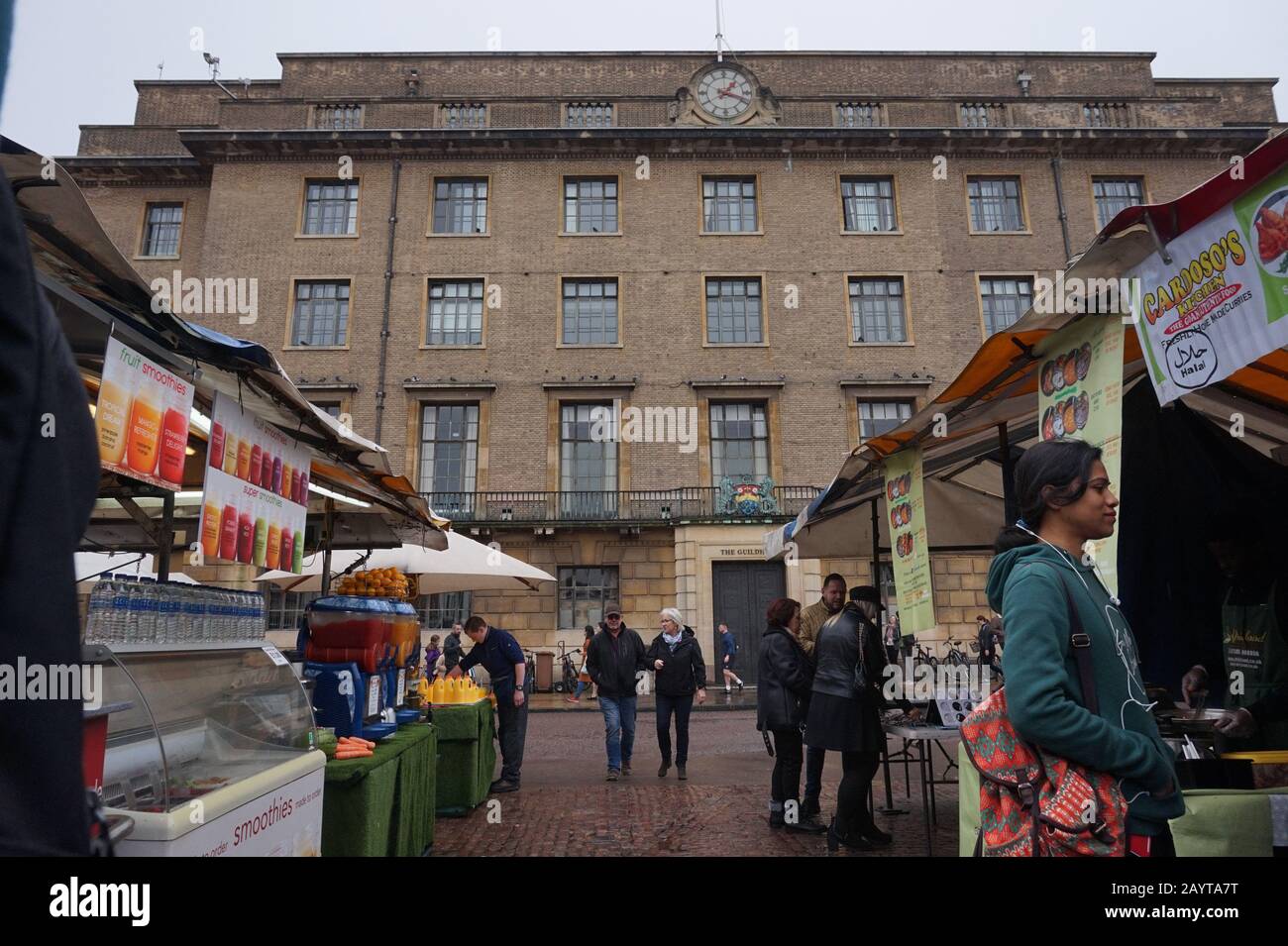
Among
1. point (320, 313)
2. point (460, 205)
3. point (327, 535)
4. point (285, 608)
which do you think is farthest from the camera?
point (460, 205)

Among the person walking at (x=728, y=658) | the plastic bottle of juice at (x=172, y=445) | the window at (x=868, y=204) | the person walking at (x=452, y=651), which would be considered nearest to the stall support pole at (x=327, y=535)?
the plastic bottle of juice at (x=172, y=445)

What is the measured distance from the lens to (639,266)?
25.9 meters

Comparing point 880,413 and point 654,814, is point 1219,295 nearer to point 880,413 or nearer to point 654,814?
point 654,814

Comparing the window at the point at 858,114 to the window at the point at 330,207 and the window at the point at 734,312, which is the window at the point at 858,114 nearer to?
the window at the point at 734,312

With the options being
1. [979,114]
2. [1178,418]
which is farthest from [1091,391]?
[979,114]

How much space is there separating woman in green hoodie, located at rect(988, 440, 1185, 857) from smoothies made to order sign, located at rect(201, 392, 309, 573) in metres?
4.23

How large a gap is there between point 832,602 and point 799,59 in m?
28.0

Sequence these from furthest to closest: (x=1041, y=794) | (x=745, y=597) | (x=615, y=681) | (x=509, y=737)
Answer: (x=745, y=597) < (x=615, y=681) < (x=509, y=737) < (x=1041, y=794)

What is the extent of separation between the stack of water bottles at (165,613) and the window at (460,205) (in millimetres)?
24404

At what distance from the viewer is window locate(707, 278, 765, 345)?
25516mm

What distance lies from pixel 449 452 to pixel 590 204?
32.4 feet

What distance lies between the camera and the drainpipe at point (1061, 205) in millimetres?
25984
